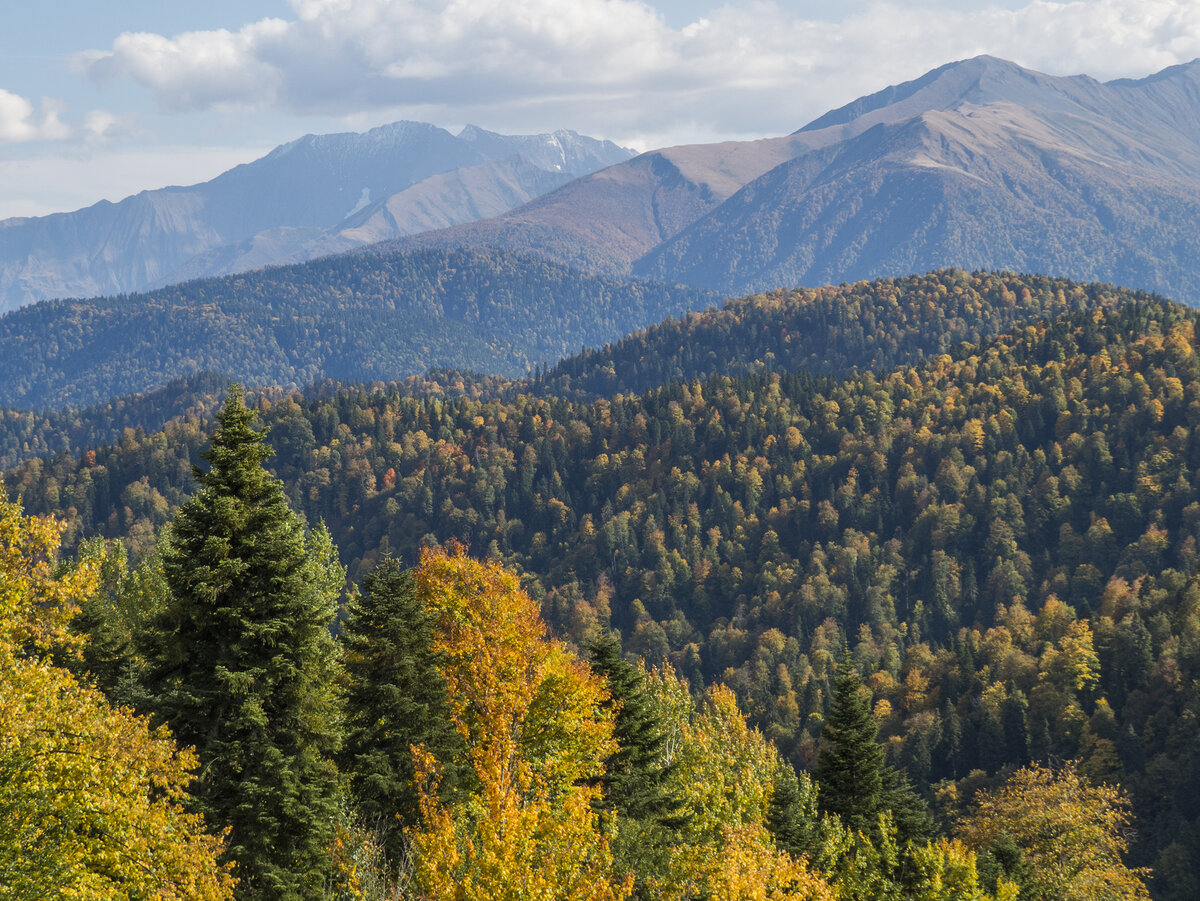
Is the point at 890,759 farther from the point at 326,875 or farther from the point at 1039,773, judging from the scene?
the point at 326,875

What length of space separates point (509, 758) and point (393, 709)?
18.7 ft

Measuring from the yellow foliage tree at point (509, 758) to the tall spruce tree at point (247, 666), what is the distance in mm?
4298

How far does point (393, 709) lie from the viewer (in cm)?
4241

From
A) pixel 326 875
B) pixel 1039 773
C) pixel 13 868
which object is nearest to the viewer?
pixel 13 868

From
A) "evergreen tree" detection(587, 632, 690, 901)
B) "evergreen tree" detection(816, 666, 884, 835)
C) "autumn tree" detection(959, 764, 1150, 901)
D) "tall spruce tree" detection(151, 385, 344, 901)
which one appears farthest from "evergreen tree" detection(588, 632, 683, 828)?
"autumn tree" detection(959, 764, 1150, 901)

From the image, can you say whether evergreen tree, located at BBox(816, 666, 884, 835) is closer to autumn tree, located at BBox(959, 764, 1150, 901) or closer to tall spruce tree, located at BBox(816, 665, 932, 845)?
tall spruce tree, located at BBox(816, 665, 932, 845)

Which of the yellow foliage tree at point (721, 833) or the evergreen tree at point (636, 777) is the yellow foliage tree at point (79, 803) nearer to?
the yellow foliage tree at point (721, 833)

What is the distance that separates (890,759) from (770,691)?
50.3m

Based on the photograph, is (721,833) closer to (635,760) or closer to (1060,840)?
(635,760)

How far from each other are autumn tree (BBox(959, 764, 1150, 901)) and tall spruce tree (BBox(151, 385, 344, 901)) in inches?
1616

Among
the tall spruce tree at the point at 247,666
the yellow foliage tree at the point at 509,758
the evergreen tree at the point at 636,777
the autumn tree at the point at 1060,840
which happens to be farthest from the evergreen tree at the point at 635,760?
the autumn tree at the point at 1060,840

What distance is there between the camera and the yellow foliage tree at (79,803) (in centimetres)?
2342

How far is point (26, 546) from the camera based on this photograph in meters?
29.0

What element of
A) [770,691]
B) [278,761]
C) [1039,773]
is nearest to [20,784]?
[278,761]
